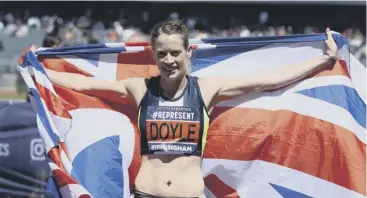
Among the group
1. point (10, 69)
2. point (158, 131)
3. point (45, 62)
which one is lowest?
point (10, 69)

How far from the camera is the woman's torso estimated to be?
4.55 metres

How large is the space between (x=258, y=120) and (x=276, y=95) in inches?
9.3

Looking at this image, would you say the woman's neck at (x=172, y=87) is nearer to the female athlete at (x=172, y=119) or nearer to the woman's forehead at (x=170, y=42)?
the female athlete at (x=172, y=119)

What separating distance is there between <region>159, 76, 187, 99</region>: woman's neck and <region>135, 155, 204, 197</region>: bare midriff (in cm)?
41

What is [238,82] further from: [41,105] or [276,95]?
[41,105]

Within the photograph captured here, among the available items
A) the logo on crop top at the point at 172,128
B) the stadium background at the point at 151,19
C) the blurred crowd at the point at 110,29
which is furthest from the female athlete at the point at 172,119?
the stadium background at the point at 151,19

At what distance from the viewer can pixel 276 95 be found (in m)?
5.43

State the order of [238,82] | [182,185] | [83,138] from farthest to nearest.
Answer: [83,138], [238,82], [182,185]

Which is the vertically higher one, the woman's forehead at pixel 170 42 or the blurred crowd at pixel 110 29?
the woman's forehead at pixel 170 42

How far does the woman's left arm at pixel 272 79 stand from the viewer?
484cm

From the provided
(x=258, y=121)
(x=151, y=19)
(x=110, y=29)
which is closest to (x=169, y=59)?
(x=258, y=121)

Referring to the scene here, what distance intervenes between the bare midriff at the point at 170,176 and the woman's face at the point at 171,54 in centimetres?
56

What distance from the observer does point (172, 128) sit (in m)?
4.57

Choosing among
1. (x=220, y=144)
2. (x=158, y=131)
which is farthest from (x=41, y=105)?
(x=220, y=144)
